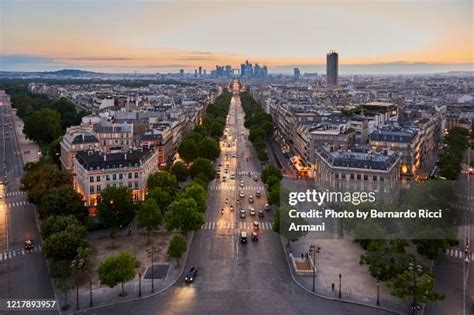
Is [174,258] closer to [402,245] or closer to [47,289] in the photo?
[47,289]

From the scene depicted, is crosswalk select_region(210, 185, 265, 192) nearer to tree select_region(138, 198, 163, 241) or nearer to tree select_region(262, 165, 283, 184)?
tree select_region(262, 165, 283, 184)

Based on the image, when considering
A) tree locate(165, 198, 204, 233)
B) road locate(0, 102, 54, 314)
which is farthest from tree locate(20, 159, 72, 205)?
tree locate(165, 198, 204, 233)

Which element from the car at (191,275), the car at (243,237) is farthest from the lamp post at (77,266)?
the car at (243,237)

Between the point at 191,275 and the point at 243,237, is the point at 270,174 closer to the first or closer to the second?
the point at 243,237

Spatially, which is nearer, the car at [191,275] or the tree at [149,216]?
the car at [191,275]

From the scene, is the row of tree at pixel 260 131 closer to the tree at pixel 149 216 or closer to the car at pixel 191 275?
the tree at pixel 149 216

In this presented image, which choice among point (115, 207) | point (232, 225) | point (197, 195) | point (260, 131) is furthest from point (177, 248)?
point (260, 131)
